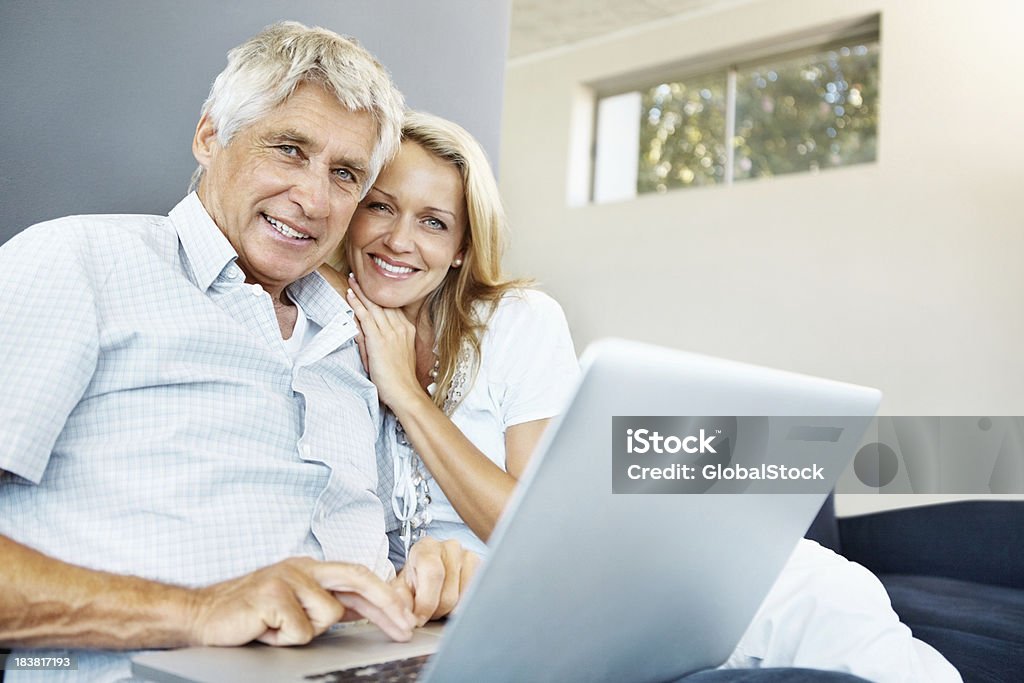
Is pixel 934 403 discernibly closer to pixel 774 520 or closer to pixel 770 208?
pixel 770 208

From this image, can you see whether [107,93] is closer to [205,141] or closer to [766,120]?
[205,141]

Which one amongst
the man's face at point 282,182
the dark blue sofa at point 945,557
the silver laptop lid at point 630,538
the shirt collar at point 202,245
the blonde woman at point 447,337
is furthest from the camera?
the dark blue sofa at point 945,557

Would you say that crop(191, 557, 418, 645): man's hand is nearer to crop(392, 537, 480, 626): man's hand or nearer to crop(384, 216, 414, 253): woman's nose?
crop(392, 537, 480, 626): man's hand

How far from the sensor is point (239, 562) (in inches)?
43.0

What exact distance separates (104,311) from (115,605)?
0.36m

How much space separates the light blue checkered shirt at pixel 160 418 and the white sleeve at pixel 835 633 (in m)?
0.53

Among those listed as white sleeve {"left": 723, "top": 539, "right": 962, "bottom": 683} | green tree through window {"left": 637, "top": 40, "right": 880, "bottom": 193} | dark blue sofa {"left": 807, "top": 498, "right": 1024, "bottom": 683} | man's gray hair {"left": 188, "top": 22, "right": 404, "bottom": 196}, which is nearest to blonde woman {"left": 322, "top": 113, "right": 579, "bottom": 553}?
man's gray hair {"left": 188, "top": 22, "right": 404, "bottom": 196}

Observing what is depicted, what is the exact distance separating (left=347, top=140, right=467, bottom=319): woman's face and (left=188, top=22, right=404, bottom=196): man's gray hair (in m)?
0.25

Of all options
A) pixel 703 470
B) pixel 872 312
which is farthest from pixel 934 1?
pixel 703 470

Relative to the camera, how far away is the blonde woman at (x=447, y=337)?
147 cm

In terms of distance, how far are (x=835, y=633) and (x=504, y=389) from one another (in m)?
0.68

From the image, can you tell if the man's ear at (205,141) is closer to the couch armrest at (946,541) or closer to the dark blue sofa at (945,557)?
the dark blue sofa at (945,557)

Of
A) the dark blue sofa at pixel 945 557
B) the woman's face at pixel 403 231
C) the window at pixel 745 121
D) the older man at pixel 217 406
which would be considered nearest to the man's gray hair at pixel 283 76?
the older man at pixel 217 406

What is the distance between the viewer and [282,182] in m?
1.36
